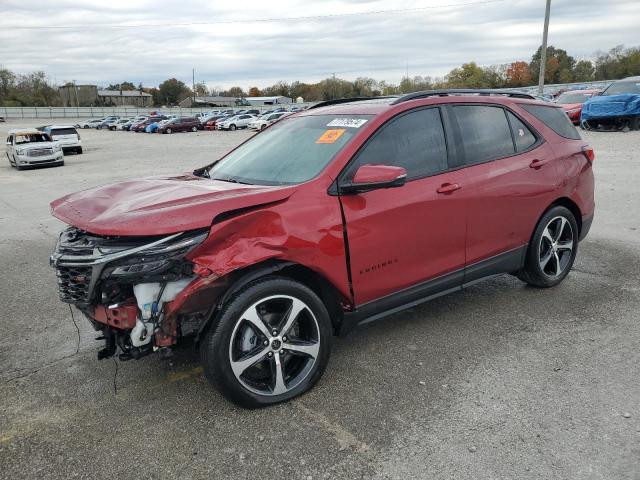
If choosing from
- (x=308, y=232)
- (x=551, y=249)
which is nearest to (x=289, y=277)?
(x=308, y=232)

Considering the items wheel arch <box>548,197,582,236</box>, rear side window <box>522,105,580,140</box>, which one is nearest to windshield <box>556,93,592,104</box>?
rear side window <box>522,105,580,140</box>

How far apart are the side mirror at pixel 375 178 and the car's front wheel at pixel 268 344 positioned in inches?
27.7

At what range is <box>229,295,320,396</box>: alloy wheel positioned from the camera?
3.11m


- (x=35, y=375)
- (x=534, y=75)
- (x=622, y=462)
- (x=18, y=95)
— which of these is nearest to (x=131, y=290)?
(x=35, y=375)

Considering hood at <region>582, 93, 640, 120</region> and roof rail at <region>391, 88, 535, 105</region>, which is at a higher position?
hood at <region>582, 93, 640, 120</region>

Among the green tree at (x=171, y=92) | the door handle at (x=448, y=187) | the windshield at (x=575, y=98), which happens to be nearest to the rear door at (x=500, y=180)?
the door handle at (x=448, y=187)

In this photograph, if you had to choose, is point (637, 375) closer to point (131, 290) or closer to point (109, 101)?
point (131, 290)

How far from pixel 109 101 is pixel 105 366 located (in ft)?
434

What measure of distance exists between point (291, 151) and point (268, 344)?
4.85 feet

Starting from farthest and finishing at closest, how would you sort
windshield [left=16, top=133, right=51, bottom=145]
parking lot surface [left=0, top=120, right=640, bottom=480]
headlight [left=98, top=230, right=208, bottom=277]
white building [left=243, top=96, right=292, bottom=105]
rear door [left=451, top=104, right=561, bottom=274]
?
1. white building [left=243, top=96, right=292, bottom=105]
2. windshield [left=16, top=133, right=51, bottom=145]
3. rear door [left=451, top=104, right=561, bottom=274]
4. headlight [left=98, top=230, right=208, bottom=277]
5. parking lot surface [left=0, top=120, right=640, bottom=480]

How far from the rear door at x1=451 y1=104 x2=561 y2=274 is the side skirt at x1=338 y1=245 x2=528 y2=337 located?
2 centimetres

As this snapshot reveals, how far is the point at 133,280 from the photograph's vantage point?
287 centimetres

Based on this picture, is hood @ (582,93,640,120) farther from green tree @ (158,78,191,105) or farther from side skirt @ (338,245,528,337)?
green tree @ (158,78,191,105)

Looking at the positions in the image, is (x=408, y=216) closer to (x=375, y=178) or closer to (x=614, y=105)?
(x=375, y=178)
